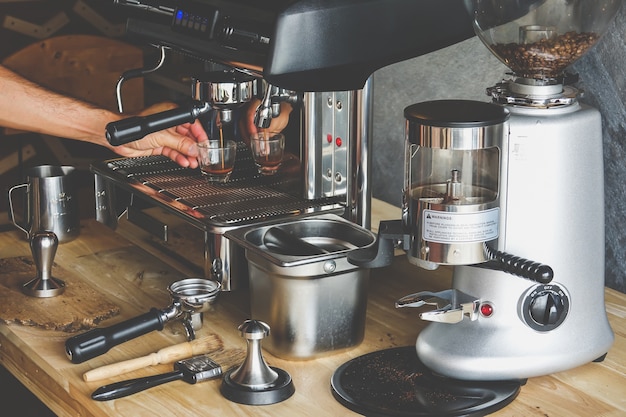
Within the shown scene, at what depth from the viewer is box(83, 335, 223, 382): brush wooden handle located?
1.38m

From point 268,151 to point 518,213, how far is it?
0.64 meters

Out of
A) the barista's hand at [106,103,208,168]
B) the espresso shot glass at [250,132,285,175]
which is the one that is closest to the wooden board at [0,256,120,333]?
the barista's hand at [106,103,208,168]

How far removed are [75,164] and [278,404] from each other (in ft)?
7.70

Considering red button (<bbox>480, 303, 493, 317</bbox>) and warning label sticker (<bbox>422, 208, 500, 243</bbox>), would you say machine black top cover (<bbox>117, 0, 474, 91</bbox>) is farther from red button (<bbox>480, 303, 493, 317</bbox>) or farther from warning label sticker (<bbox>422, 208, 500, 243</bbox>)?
red button (<bbox>480, 303, 493, 317</bbox>)

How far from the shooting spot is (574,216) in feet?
4.35

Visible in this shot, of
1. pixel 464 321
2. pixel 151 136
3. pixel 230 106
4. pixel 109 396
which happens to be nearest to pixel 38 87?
pixel 151 136

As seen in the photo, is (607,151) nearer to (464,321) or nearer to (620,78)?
(620,78)

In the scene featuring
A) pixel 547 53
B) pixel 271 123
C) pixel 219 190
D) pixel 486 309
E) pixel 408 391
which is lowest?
pixel 408 391

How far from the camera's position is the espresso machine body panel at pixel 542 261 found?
4.25ft

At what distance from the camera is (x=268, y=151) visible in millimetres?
1822

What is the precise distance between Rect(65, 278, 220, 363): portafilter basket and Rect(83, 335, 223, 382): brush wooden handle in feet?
0.15

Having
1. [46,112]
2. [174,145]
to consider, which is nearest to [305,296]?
[174,145]

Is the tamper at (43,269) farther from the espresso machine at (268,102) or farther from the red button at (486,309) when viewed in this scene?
the red button at (486,309)

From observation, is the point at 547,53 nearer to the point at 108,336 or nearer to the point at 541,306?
the point at 541,306
